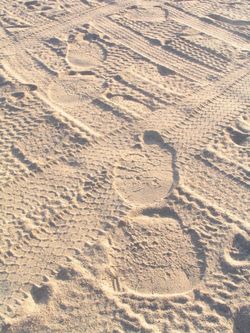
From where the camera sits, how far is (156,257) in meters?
3.36

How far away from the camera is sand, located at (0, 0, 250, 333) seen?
Answer: 311 centimetres

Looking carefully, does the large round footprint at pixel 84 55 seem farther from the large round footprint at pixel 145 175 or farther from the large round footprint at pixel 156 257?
the large round footprint at pixel 156 257

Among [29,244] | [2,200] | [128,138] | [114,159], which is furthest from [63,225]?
[128,138]

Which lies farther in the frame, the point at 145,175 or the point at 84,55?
the point at 84,55

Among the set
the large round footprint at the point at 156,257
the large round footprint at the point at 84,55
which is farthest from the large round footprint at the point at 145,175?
the large round footprint at the point at 84,55

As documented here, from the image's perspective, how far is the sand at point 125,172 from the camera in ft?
10.2

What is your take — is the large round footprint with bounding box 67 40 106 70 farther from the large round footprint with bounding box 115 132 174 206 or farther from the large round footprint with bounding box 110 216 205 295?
the large round footprint with bounding box 110 216 205 295

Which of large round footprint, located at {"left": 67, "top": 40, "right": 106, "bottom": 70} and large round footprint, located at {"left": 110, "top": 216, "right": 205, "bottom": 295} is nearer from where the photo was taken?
large round footprint, located at {"left": 110, "top": 216, "right": 205, "bottom": 295}

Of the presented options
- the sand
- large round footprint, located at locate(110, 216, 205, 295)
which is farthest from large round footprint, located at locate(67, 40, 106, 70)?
large round footprint, located at locate(110, 216, 205, 295)

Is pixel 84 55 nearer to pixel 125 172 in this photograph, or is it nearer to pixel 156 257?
pixel 125 172

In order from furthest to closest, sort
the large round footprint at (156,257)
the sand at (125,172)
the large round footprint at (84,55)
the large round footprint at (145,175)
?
the large round footprint at (84,55) < the large round footprint at (145,175) < the large round footprint at (156,257) < the sand at (125,172)

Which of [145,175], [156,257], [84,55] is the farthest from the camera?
[84,55]

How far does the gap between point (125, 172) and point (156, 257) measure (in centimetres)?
90

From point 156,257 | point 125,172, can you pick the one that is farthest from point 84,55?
point 156,257
